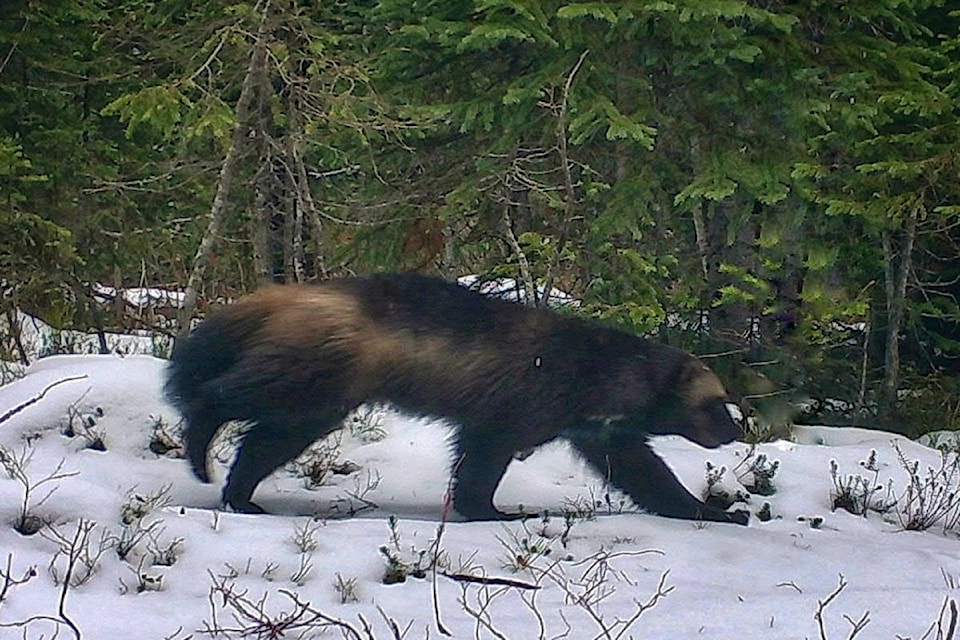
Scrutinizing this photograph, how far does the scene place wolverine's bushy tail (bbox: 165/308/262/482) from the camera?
15.4 feet

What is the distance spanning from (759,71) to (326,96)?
121 inches

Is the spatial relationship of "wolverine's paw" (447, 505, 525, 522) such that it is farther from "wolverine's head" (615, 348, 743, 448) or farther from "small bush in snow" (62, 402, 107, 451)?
"small bush in snow" (62, 402, 107, 451)

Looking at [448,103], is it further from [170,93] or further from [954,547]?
[954,547]

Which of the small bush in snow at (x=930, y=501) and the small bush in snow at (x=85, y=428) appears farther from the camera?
the small bush in snow at (x=85, y=428)

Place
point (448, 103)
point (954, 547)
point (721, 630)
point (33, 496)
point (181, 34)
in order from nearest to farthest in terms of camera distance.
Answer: point (721, 630), point (33, 496), point (954, 547), point (448, 103), point (181, 34)

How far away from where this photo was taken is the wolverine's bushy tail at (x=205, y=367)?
4.69m

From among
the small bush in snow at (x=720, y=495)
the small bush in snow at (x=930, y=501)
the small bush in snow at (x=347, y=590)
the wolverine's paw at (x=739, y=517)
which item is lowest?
the small bush in snow at (x=347, y=590)

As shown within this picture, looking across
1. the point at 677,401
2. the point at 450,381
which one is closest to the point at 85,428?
the point at 450,381

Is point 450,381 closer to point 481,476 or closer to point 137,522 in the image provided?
point 481,476

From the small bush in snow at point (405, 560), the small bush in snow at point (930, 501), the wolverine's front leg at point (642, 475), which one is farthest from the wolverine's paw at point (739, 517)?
the small bush in snow at point (405, 560)

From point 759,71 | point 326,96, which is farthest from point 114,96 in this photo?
point 759,71

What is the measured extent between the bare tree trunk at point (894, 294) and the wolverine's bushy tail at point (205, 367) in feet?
15.3

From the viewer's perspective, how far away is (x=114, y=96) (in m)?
10.4

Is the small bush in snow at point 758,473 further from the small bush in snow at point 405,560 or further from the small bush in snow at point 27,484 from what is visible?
the small bush in snow at point 27,484
